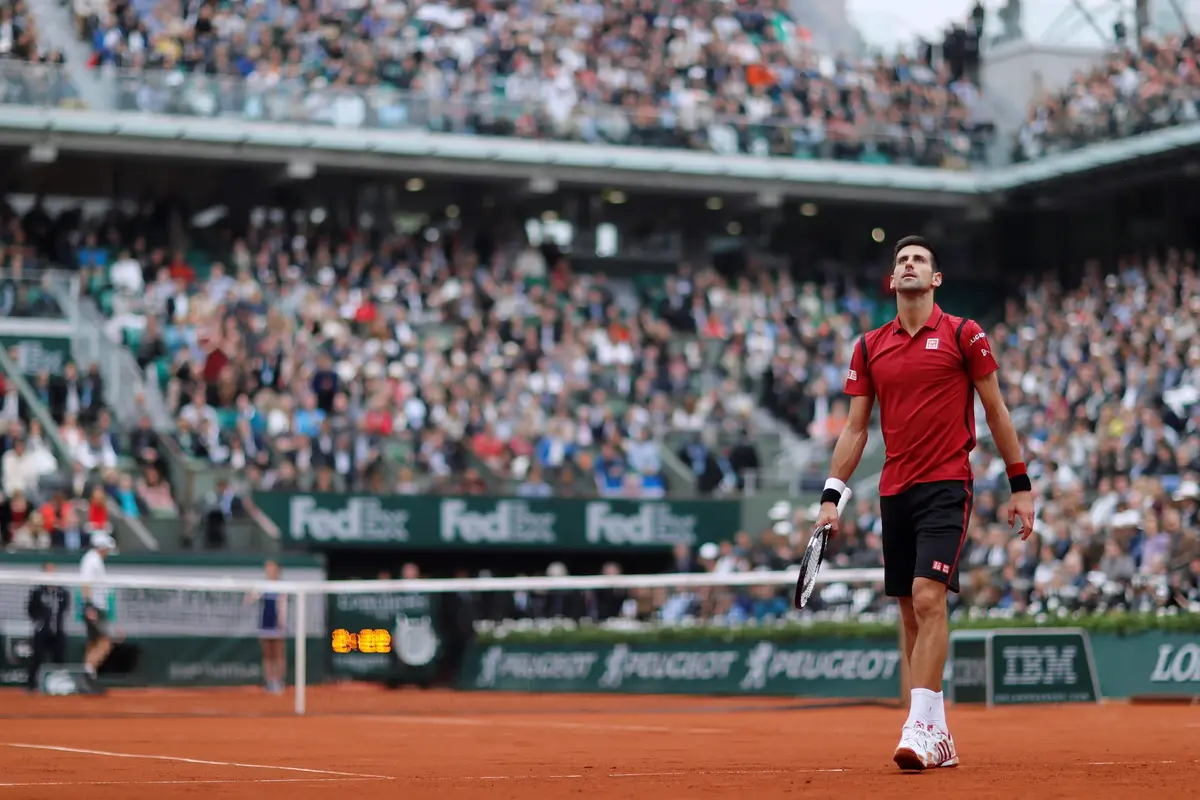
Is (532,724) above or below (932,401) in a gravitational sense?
below

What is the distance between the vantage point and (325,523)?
28.4 m

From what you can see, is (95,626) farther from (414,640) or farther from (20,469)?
(20,469)

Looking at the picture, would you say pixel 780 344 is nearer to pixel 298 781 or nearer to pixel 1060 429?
pixel 1060 429

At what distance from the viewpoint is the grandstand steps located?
103 feet

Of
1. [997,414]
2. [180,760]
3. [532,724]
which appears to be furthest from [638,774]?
[532,724]

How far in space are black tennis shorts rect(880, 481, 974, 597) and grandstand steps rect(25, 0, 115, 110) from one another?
24.5 m

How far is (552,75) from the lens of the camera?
35562 millimetres

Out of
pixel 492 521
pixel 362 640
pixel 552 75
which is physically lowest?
pixel 362 640

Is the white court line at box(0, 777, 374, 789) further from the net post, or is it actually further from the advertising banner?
the advertising banner

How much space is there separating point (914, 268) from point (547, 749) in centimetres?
436

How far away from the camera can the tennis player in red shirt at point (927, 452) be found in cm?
903

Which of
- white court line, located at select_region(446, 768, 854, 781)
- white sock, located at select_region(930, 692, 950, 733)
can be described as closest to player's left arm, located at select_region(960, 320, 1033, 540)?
white sock, located at select_region(930, 692, 950, 733)

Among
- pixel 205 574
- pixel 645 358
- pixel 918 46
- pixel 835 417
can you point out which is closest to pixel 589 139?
pixel 645 358

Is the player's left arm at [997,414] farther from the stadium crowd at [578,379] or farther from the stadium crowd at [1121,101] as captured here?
the stadium crowd at [1121,101]
